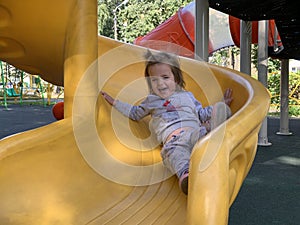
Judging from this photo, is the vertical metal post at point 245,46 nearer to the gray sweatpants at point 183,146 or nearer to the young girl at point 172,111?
the young girl at point 172,111

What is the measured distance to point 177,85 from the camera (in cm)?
176

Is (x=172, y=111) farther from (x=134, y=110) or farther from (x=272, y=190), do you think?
(x=272, y=190)

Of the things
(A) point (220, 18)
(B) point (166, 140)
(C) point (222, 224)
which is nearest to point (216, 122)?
(B) point (166, 140)

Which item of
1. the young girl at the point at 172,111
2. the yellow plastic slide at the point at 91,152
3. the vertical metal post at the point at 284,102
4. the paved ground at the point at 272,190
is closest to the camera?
the yellow plastic slide at the point at 91,152

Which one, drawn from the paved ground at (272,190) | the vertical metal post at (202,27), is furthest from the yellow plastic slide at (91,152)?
the vertical metal post at (202,27)

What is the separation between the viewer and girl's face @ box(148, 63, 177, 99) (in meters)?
1.70

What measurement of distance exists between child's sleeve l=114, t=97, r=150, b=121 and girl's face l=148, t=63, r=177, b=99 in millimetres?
98

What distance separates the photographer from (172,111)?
1.65 m

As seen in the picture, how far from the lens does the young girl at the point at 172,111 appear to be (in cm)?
147

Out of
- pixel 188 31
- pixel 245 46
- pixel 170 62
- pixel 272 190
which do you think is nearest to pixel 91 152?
pixel 170 62

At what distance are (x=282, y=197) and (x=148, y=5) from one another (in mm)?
17658

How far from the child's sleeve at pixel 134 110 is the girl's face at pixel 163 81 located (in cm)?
10

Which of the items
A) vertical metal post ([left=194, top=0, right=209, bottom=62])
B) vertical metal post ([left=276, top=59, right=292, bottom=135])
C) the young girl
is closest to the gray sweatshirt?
the young girl

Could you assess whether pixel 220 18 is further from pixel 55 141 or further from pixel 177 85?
pixel 55 141
